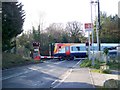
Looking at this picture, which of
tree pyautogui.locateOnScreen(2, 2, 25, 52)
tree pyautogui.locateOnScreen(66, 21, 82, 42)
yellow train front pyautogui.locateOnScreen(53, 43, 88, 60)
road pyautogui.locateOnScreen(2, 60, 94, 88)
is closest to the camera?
road pyautogui.locateOnScreen(2, 60, 94, 88)

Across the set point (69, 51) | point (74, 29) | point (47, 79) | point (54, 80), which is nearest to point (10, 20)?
point (47, 79)

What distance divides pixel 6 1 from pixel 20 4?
582 centimetres

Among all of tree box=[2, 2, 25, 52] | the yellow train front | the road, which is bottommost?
the road

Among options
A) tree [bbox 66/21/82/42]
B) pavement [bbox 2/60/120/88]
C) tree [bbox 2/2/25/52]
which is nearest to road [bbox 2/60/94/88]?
pavement [bbox 2/60/120/88]

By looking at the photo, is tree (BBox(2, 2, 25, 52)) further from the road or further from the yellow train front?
the yellow train front

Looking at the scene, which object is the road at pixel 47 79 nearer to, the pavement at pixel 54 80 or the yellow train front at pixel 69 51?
the pavement at pixel 54 80

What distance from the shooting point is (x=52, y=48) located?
261ft

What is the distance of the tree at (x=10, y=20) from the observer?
43.5 meters

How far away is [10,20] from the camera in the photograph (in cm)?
4462

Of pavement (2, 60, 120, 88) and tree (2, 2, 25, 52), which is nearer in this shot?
pavement (2, 60, 120, 88)

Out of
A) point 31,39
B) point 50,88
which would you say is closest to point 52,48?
point 31,39

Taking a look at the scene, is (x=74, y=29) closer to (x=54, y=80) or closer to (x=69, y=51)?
(x=69, y=51)

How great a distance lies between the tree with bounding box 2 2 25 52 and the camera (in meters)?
43.5

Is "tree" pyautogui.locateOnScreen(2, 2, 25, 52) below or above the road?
above
